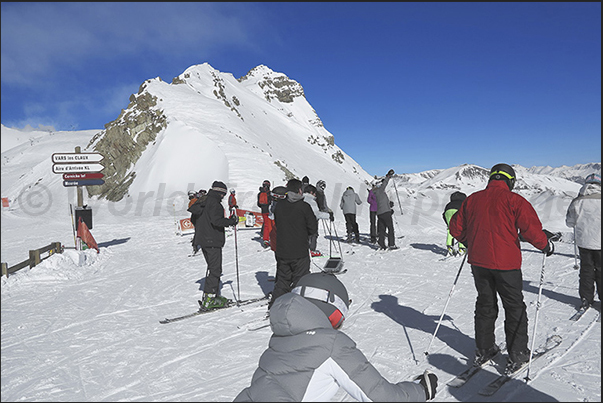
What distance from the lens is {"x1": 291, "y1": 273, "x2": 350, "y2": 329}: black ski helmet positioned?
2.57 m

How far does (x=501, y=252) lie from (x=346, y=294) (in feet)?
6.30


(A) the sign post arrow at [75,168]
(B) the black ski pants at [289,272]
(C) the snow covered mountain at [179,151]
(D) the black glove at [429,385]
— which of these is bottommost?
(D) the black glove at [429,385]

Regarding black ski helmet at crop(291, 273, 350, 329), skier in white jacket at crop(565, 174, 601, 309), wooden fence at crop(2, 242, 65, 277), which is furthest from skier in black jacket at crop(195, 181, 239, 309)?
skier in white jacket at crop(565, 174, 601, 309)

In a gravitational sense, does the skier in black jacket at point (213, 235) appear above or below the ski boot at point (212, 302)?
above

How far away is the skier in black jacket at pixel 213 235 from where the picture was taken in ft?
20.5

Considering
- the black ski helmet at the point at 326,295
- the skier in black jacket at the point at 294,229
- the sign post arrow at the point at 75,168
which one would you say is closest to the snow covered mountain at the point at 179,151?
the sign post arrow at the point at 75,168

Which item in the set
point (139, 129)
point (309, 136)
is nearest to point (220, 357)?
point (139, 129)

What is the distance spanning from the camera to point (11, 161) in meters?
59.8

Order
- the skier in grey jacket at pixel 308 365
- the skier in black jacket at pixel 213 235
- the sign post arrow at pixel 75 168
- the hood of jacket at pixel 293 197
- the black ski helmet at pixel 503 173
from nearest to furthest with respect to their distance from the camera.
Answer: the skier in grey jacket at pixel 308 365
the black ski helmet at pixel 503 173
the hood of jacket at pixel 293 197
the skier in black jacket at pixel 213 235
the sign post arrow at pixel 75 168

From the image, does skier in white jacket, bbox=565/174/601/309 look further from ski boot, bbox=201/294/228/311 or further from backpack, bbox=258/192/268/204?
backpack, bbox=258/192/268/204

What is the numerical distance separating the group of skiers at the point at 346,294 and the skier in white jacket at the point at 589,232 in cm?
1

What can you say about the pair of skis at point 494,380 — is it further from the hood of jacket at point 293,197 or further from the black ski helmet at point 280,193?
the black ski helmet at point 280,193

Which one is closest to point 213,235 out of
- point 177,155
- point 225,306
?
point 225,306

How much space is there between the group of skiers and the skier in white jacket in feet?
0.04
